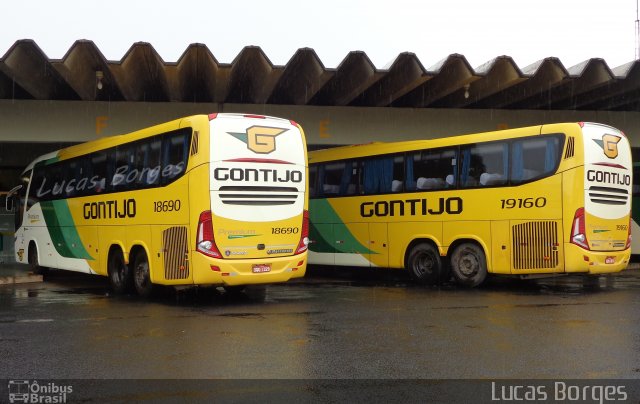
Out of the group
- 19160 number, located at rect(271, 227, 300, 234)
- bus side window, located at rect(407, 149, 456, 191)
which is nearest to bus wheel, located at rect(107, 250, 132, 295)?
19160 number, located at rect(271, 227, 300, 234)

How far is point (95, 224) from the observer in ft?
→ 50.8

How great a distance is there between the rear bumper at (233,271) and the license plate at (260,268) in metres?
0.03

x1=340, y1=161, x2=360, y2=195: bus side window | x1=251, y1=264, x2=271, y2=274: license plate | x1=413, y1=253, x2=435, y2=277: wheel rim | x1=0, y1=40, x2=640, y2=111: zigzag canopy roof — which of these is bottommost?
x1=413, y1=253, x2=435, y2=277: wheel rim

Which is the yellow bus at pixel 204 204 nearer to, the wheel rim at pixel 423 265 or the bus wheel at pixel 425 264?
the bus wheel at pixel 425 264

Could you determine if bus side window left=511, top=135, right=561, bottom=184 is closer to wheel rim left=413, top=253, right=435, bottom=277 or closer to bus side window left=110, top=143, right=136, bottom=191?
wheel rim left=413, top=253, right=435, bottom=277

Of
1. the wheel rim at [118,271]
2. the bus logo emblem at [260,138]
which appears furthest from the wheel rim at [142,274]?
the bus logo emblem at [260,138]

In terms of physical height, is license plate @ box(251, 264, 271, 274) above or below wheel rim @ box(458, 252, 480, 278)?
above

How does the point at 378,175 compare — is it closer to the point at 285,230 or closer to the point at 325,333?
the point at 285,230

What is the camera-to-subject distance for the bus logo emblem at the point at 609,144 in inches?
572

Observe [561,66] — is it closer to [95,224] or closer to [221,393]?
[95,224]

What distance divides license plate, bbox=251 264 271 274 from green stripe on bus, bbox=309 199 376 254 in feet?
18.0

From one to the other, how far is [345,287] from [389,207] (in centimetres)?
224

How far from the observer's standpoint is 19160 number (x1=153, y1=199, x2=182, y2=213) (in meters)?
12.8

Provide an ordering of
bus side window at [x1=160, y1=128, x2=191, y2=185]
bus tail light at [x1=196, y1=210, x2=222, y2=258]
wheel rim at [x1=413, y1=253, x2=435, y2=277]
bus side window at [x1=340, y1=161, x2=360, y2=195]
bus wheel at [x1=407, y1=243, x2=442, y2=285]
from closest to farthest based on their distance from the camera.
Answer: bus tail light at [x1=196, y1=210, x2=222, y2=258]
bus side window at [x1=160, y1=128, x2=191, y2=185]
bus wheel at [x1=407, y1=243, x2=442, y2=285]
wheel rim at [x1=413, y1=253, x2=435, y2=277]
bus side window at [x1=340, y1=161, x2=360, y2=195]
